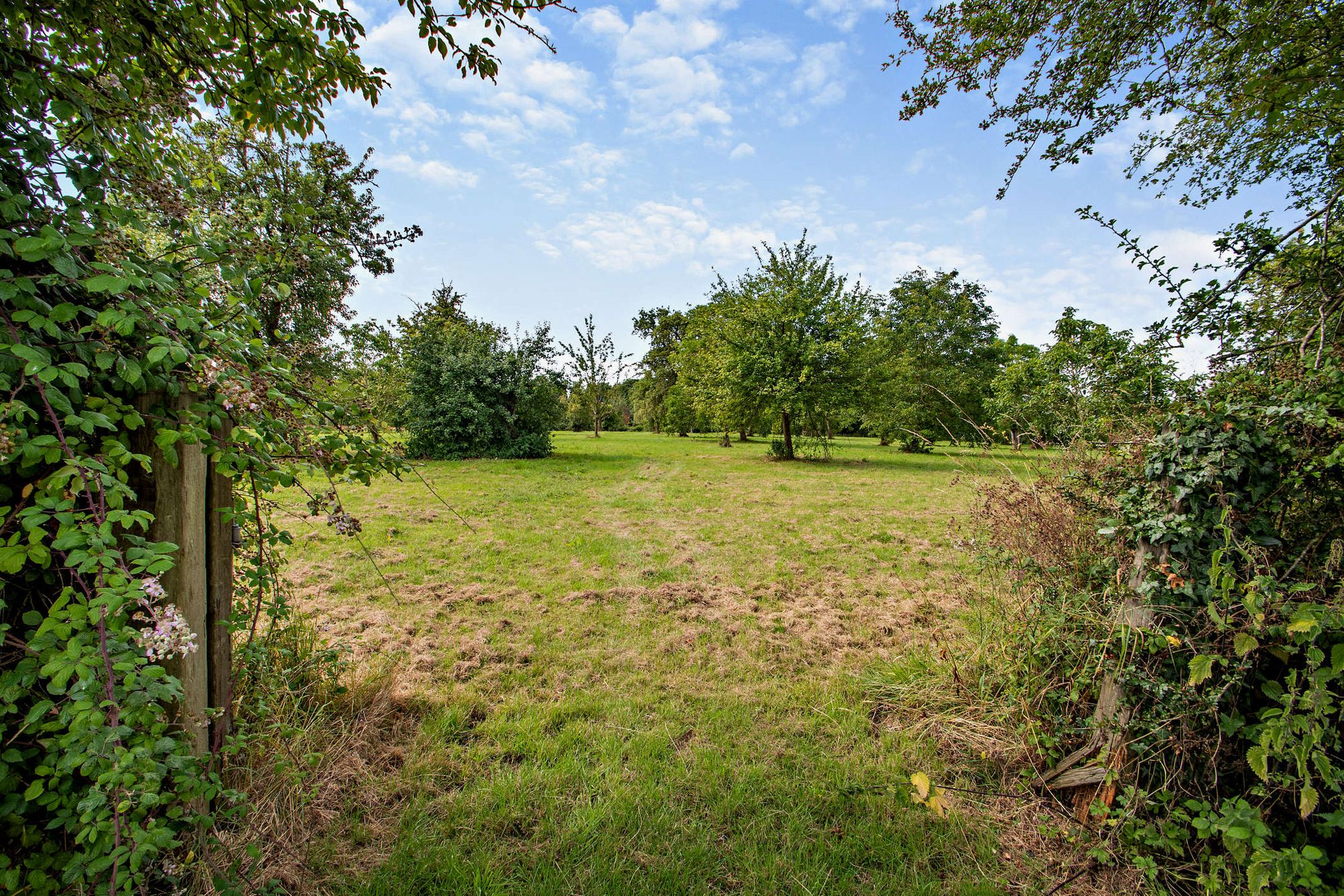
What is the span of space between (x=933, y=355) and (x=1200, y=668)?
2493 centimetres

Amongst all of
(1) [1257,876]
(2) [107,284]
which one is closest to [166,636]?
(2) [107,284]

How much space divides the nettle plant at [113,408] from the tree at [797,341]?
16.0 metres

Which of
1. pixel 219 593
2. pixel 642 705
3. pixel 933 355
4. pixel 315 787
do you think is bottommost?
pixel 642 705

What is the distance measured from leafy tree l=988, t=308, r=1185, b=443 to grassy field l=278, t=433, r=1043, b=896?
49 centimetres

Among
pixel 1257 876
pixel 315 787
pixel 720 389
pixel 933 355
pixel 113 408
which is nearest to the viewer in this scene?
pixel 113 408

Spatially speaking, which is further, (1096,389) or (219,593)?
(1096,389)

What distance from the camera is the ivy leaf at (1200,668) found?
1.84m

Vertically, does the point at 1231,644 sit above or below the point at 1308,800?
above

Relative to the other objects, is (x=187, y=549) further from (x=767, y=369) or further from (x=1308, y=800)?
(x=767, y=369)

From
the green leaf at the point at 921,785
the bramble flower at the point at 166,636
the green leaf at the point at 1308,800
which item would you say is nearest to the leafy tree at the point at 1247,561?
the green leaf at the point at 1308,800

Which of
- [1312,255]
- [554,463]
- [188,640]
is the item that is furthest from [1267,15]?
[554,463]

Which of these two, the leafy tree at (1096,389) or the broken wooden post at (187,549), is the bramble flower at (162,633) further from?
the leafy tree at (1096,389)

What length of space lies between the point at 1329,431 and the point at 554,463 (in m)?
15.6

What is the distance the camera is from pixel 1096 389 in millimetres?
3043
